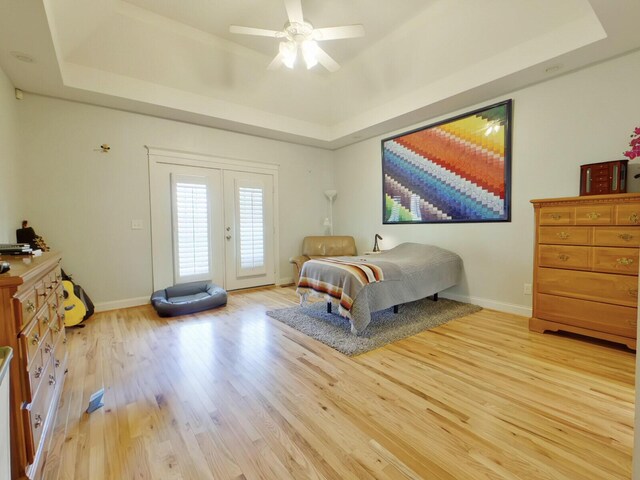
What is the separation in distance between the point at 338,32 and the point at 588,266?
9.89 ft

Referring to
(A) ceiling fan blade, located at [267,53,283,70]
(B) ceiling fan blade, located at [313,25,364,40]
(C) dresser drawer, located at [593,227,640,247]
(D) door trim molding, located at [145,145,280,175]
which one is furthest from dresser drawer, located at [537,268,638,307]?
(D) door trim molding, located at [145,145,280,175]

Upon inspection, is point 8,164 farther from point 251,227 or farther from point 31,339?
point 251,227

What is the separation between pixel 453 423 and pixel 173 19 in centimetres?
436

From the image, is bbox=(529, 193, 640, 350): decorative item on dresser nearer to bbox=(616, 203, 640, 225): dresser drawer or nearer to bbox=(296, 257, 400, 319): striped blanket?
bbox=(616, 203, 640, 225): dresser drawer

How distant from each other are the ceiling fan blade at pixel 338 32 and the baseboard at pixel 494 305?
3.30 m

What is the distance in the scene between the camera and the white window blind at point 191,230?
4.14 metres

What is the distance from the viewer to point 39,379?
1381mm

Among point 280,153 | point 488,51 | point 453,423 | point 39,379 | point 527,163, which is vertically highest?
point 488,51

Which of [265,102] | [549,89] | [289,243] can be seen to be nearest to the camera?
[549,89]

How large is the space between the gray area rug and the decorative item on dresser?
36.8 inches

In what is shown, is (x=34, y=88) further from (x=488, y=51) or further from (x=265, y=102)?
(x=488, y=51)

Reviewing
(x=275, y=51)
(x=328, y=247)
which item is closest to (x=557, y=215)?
(x=328, y=247)

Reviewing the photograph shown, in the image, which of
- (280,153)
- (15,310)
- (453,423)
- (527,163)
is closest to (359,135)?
(280,153)

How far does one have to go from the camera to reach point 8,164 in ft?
9.12
